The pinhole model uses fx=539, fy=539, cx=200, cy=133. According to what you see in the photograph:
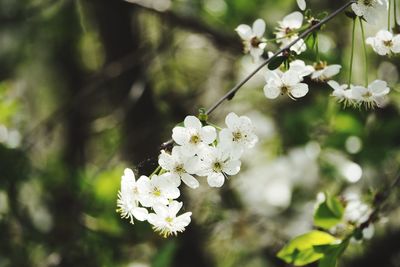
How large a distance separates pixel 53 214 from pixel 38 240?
245mm

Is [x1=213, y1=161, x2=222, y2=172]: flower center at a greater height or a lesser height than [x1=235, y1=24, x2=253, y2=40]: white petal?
lesser

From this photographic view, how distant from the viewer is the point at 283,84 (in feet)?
3.14

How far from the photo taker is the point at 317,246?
111 centimetres

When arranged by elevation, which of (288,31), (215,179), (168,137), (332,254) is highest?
(168,137)

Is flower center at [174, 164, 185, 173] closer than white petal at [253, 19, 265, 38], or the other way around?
flower center at [174, 164, 185, 173]

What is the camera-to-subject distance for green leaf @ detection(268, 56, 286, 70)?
896 millimetres

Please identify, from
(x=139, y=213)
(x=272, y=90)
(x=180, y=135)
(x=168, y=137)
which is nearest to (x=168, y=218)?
(x=139, y=213)

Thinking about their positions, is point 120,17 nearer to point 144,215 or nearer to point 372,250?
point 372,250

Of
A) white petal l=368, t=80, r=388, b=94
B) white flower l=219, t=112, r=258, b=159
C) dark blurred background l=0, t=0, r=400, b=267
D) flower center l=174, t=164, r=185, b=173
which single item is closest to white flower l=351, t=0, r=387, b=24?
white petal l=368, t=80, r=388, b=94

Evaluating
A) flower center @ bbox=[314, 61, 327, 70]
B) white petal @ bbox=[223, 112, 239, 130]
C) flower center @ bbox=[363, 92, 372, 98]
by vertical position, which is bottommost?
flower center @ bbox=[363, 92, 372, 98]

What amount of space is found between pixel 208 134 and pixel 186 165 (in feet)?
0.20

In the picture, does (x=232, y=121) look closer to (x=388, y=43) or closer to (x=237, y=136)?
(x=237, y=136)

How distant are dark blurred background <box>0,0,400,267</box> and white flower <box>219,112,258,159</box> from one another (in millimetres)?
752

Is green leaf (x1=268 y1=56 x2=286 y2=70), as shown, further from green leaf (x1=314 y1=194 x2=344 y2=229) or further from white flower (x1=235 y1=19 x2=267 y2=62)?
green leaf (x1=314 y1=194 x2=344 y2=229)
